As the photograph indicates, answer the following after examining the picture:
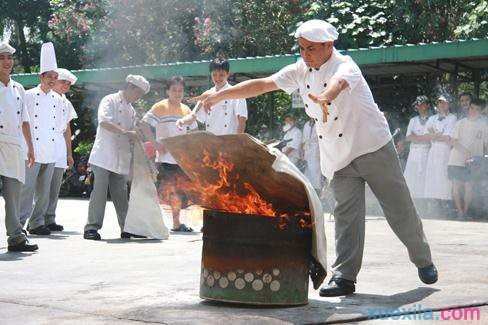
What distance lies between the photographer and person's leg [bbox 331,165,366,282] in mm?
6559

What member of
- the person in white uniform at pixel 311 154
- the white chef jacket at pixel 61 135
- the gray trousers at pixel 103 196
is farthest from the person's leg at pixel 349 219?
the person in white uniform at pixel 311 154

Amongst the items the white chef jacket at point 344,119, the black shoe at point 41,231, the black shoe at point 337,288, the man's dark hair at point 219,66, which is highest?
the man's dark hair at point 219,66

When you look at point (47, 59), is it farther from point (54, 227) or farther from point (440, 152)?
point (440, 152)

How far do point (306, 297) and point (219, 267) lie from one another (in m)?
0.58

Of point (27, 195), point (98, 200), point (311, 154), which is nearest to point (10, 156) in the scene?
point (98, 200)

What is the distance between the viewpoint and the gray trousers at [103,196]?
1114 centimetres

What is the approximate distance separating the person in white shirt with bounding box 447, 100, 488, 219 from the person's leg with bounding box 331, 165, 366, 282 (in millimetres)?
8746

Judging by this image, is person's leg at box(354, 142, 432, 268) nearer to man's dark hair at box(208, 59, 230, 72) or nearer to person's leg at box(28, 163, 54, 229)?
man's dark hair at box(208, 59, 230, 72)

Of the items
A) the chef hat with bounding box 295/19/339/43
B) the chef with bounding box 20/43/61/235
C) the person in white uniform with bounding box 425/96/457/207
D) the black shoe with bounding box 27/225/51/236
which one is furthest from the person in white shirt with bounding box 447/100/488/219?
the chef hat with bounding box 295/19/339/43

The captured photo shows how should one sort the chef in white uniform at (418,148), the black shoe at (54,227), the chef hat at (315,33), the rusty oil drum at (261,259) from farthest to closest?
the chef in white uniform at (418,148) → the black shoe at (54,227) → the chef hat at (315,33) → the rusty oil drum at (261,259)

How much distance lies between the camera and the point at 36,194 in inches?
475

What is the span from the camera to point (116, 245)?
402 inches

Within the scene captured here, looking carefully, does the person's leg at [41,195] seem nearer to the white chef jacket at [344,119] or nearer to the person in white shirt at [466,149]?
the white chef jacket at [344,119]

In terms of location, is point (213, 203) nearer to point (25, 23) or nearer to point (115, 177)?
point (115, 177)
